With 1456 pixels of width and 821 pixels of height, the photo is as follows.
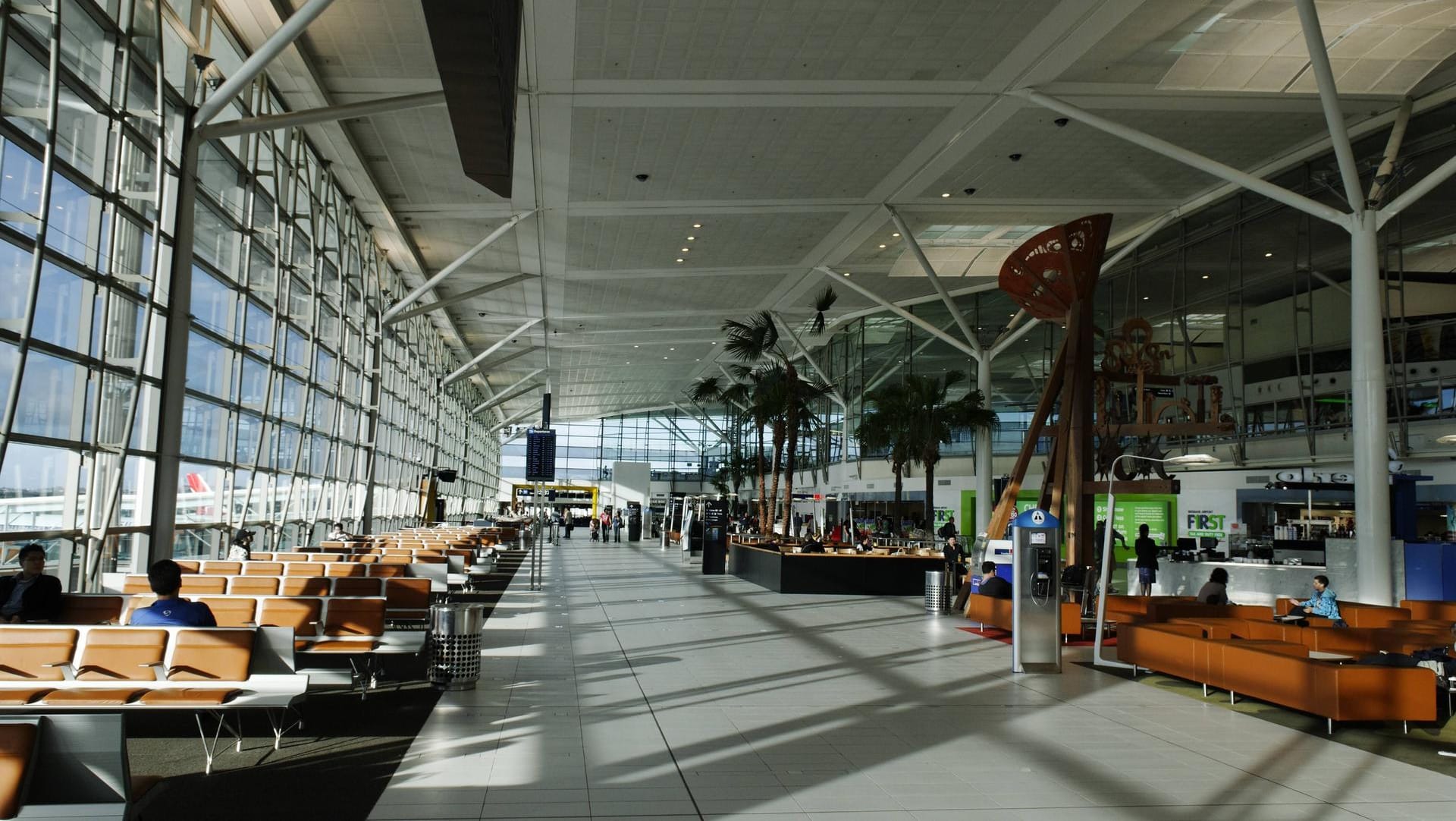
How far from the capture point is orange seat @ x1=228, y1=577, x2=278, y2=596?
1050cm

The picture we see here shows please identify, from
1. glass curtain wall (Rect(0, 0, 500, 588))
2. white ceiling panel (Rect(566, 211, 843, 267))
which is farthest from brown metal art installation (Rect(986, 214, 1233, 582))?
glass curtain wall (Rect(0, 0, 500, 588))

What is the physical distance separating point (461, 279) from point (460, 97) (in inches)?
1086

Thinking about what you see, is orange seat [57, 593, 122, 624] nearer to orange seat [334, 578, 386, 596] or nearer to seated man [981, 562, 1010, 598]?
orange seat [334, 578, 386, 596]

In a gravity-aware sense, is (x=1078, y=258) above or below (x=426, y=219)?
below

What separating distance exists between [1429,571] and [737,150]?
13708 mm

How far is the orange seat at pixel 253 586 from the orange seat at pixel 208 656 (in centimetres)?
409

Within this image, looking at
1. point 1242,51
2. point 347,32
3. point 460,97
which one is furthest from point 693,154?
point 460,97

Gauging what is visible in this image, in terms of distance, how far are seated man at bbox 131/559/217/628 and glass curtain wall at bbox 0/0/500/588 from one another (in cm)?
291

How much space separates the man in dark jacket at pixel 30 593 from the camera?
7605mm

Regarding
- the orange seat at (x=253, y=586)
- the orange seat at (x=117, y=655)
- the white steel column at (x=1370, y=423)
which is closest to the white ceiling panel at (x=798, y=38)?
the white steel column at (x=1370, y=423)

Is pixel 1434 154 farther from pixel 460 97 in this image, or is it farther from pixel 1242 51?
pixel 460 97

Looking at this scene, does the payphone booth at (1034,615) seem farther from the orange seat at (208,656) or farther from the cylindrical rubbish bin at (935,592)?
the orange seat at (208,656)

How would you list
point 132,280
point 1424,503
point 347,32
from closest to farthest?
point 132,280
point 347,32
point 1424,503

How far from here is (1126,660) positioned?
1094cm
